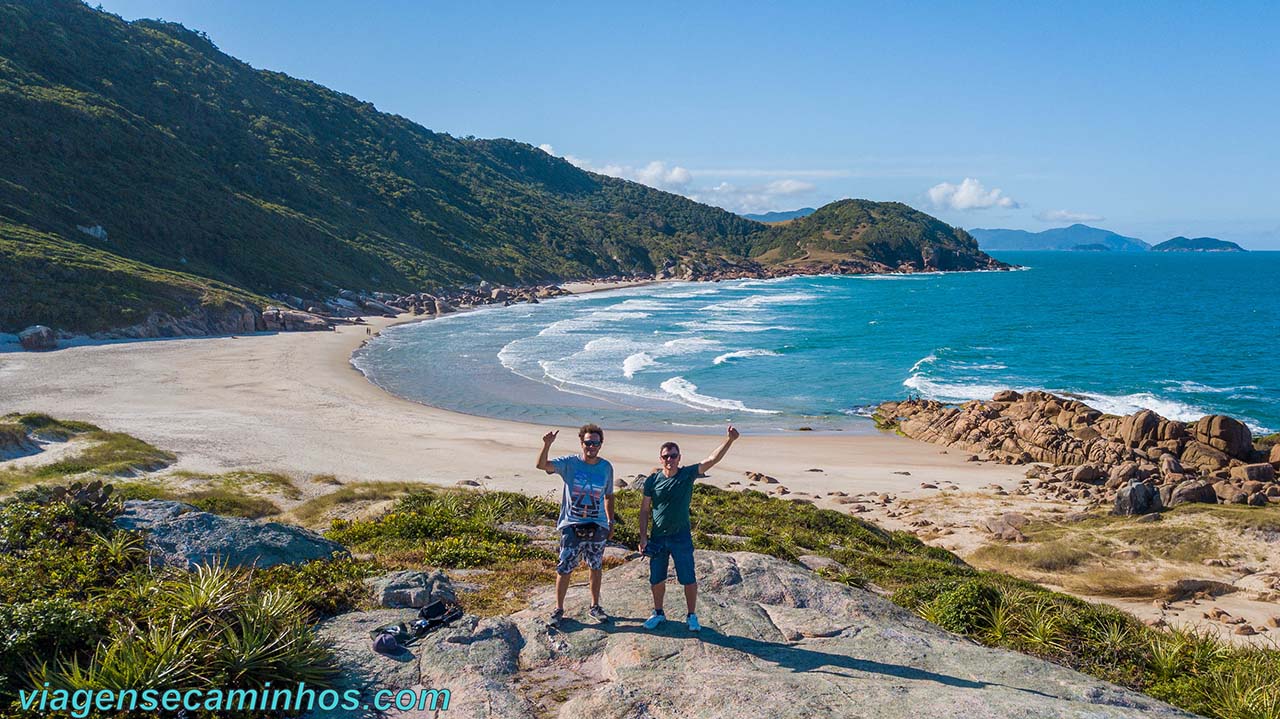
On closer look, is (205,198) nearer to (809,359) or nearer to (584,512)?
(809,359)

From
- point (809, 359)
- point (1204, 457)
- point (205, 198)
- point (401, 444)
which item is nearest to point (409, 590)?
point (401, 444)

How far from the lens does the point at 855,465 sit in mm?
26219

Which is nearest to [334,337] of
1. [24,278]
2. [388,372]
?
[388,372]

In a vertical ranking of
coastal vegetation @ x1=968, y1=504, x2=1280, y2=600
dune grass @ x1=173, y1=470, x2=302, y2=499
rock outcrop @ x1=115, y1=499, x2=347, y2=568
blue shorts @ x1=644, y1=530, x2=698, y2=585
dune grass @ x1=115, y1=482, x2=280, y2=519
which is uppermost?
blue shorts @ x1=644, y1=530, x2=698, y2=585

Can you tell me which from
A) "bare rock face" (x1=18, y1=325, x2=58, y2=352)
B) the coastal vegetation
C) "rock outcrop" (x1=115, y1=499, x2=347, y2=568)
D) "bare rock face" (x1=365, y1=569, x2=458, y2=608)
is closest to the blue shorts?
"bare rock face" (x1=365, y1=569, x2=458, y2=608)

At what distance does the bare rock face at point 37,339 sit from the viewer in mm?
37287

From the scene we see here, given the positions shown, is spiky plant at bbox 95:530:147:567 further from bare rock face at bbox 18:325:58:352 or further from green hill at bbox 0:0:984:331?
green hill at bbox 0:0:984:331

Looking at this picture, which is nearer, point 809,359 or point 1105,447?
point 1105,447

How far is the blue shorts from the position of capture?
6906 millimetres

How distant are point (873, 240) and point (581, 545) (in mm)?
170599

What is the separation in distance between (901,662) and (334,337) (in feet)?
166

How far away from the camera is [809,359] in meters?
48.0

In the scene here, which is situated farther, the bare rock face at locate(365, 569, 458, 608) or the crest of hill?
the crest of hill

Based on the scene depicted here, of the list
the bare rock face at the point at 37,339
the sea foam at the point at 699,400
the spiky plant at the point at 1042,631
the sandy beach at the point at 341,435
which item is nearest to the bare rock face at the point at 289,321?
the sandy beach at the point at 341,435
